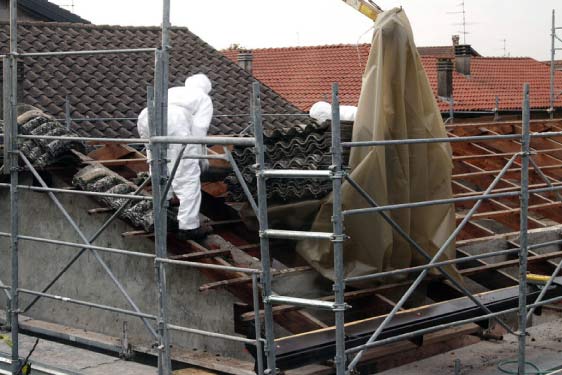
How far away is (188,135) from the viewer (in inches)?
335

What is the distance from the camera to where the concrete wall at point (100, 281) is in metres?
8.45

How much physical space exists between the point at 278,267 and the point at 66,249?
245 centimetres

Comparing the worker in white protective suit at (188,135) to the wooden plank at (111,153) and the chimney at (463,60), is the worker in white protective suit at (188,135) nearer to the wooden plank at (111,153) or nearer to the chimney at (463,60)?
the wooden plank at (111,153)

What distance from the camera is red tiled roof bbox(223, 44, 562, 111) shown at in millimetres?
Answer: 28812

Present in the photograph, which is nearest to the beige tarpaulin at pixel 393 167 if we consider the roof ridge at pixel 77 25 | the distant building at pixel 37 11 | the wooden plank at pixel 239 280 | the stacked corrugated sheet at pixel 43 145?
the wooden plank at pixel 239 280

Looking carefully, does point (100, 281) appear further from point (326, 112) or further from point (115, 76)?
point (115, 76)

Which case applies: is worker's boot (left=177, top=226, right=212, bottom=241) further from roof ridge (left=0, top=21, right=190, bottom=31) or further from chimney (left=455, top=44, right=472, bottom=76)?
chimney (left=455, top=44, right=472, bottom=76)

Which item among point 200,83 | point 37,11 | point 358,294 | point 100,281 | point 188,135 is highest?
point 37,11

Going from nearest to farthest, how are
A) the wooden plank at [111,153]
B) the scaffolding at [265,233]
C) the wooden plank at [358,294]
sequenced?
the scaffolding at [265,233], the wooden plank at [358,294], the wooden plank at [111,153]

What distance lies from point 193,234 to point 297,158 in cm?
120

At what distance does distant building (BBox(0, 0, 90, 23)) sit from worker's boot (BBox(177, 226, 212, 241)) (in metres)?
11.3

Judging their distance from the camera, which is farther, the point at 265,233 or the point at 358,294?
the point at 358,294

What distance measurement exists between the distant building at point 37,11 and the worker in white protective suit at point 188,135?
10.9 m

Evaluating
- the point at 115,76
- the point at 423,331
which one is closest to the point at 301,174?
the point at 423,331
